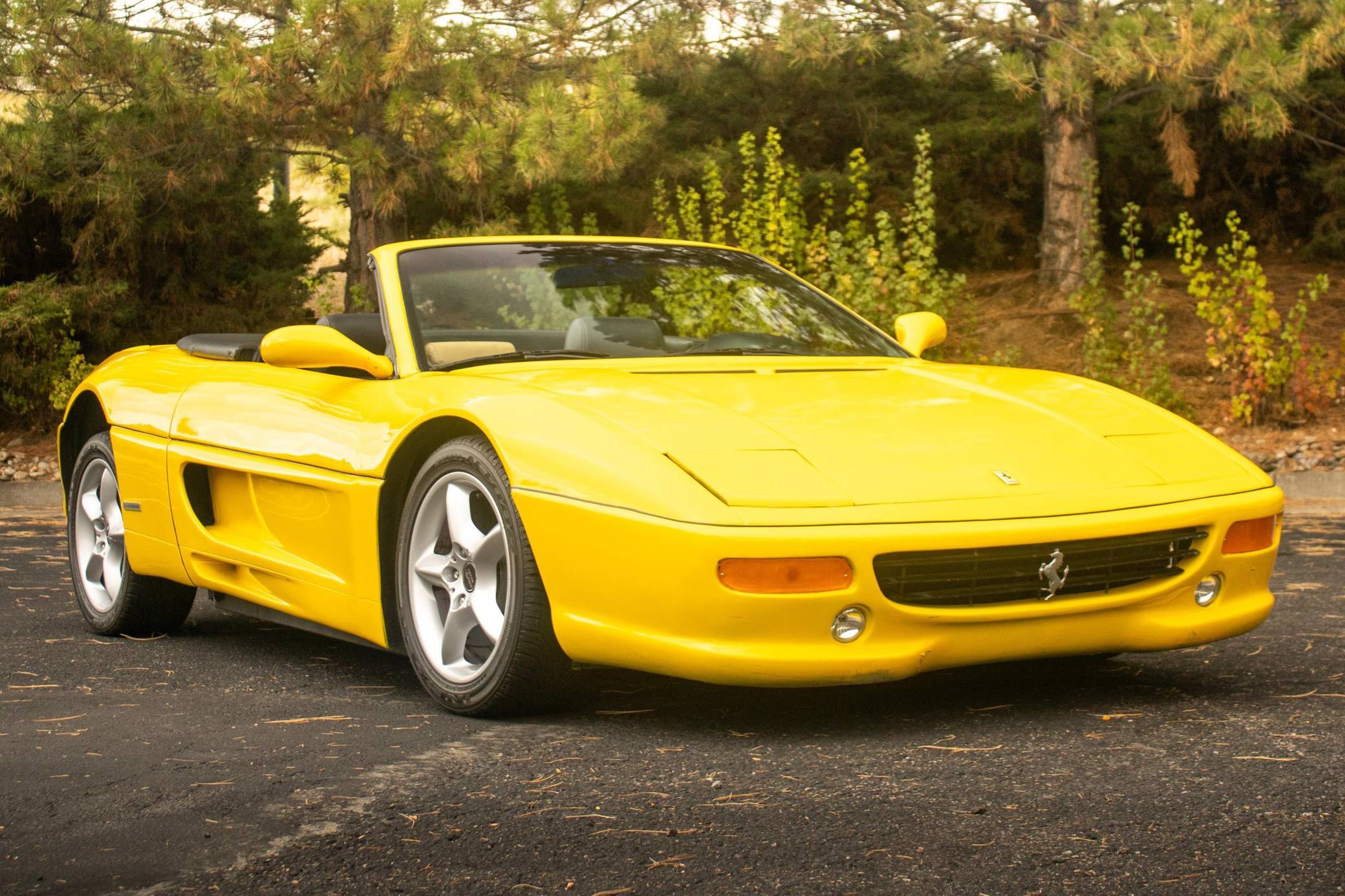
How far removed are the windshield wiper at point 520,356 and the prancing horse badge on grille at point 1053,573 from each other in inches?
58.4

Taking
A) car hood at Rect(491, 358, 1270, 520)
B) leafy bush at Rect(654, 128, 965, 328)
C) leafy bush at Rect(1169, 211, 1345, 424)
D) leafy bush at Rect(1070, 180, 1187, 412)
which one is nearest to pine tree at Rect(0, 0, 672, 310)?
leafy bush at Rect(654, 128, 965, 328)

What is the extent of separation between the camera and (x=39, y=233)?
39.6 feet

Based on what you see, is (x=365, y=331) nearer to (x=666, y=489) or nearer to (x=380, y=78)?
(x=666, y=489)

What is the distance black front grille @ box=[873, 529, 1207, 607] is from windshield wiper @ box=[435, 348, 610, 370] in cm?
137

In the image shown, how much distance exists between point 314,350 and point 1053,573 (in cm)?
200

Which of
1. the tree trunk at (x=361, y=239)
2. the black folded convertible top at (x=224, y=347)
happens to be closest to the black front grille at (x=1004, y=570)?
the black folded convertible top at (x=224, y=347)

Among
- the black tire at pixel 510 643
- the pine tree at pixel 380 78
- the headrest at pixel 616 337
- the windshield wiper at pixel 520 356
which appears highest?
the pine tree at pixel 380 78

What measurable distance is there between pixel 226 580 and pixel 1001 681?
2318 millimetres

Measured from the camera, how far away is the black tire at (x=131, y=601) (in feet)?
17.7

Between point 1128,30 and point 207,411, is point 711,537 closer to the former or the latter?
point 207,411

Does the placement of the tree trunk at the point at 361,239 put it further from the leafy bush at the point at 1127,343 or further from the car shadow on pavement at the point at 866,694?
the car shadow on pavement at the point at 866,694

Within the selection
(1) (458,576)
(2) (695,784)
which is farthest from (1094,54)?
(2) (695,784)

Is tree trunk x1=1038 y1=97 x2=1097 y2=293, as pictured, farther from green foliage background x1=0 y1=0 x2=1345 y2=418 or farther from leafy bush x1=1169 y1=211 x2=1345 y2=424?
leafy bush x1=1169 y1=211 x2=1345 y2=424

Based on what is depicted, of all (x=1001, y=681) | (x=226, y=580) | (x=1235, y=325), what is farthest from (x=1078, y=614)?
(x=1235, y=325)
